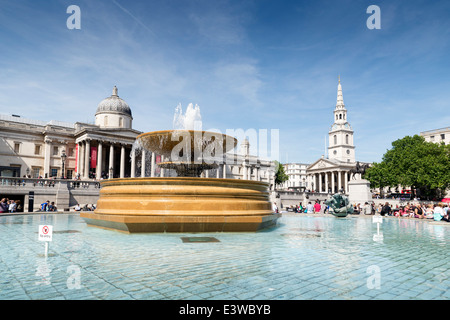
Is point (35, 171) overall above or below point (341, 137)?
below

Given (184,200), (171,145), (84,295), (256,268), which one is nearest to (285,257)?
(256,268)

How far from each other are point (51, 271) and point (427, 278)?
15.7ft

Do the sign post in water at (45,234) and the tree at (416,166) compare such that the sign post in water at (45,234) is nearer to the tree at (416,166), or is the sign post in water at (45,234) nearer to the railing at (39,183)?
the railing at (39,183)

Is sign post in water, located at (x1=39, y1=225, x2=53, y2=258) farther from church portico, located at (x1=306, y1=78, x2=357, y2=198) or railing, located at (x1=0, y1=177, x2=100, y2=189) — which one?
church portico, located at (x1=306, y1=78, x2=357, y2=198)

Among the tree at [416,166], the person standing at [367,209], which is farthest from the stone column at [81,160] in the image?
the tree at [416,166]

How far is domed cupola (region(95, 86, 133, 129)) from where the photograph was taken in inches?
2075

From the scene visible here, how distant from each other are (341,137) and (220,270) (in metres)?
95.8

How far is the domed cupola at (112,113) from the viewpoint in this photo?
173 feet

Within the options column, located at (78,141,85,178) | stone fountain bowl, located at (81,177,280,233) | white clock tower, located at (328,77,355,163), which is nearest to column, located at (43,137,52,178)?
column, located at (78,141,85,178)

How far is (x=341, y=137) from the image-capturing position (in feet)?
306

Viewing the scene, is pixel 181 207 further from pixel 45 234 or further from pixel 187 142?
pixel 187 142

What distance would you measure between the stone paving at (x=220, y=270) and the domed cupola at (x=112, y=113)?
4876cm

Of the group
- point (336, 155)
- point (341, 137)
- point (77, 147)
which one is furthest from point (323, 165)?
point (77, 147)

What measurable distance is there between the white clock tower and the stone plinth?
70.8 metres
